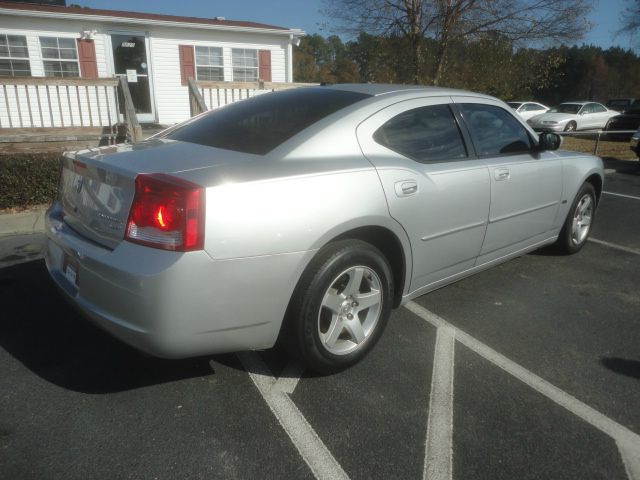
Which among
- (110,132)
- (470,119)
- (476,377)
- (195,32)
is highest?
(195,32)

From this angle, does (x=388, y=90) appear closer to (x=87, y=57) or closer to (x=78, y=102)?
(x=78, y=102)

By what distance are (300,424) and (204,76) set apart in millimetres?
12943

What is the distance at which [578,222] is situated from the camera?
4.78m

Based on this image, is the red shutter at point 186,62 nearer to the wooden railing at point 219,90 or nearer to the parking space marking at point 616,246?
the wooden railing at point 219,90

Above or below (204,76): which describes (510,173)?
below

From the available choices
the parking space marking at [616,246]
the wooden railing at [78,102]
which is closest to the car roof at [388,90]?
the parking space marking at [616,246]

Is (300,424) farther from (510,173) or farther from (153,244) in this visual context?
(510,173)

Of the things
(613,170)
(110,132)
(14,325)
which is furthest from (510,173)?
(613,170)

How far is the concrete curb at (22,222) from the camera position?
548 cm

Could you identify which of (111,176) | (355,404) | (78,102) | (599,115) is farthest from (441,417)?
(599,115)

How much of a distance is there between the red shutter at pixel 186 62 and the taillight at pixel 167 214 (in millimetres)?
12352

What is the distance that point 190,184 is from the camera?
2.08m

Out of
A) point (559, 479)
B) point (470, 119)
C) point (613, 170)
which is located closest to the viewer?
point (559, 479)

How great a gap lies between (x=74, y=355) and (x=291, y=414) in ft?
4.64
